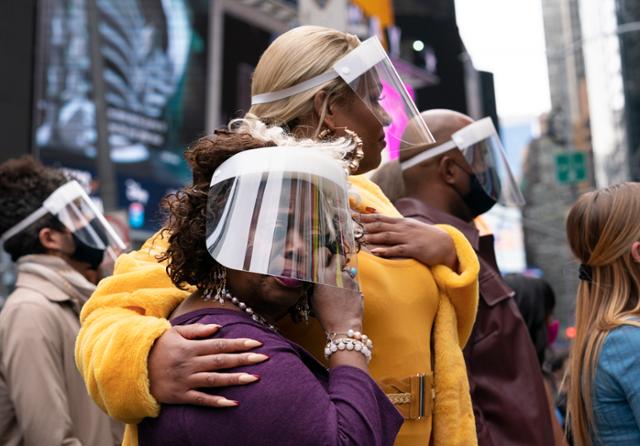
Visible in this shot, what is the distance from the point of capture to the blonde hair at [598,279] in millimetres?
3107

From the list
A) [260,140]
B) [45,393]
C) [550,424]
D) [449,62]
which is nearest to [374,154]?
[260,140]

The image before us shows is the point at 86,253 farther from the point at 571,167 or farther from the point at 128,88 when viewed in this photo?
the point at 128,88

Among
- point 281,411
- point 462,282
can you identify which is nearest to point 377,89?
point 462,282

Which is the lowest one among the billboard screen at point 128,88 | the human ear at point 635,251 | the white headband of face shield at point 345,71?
the human ear at point 635,251

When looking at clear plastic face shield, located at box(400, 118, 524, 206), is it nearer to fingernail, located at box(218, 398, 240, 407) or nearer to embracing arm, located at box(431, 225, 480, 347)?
embracing arm, located at box(431, 225, 480, 347)

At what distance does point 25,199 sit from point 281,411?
9.80 ft

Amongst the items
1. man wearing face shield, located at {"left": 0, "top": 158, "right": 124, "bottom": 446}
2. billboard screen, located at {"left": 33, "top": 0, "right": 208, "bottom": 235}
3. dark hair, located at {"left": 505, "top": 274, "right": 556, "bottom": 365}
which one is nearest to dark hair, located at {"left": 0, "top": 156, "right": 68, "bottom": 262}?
man wearing face shield, located at {"left": 0, "top": 158, "right": 124, "bottom": 446}

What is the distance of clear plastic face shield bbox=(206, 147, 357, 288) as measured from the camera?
1901mm

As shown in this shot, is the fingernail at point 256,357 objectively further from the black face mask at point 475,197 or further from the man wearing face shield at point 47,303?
the man wearing face shield at point 47,303

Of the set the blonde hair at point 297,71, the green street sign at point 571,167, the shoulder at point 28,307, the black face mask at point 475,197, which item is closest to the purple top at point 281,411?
the blonde hair at point 297,71

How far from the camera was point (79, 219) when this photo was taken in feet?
13.9

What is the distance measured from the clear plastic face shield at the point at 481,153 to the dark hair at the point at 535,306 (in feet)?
4.25

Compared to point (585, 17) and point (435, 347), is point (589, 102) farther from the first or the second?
point (435, 347)

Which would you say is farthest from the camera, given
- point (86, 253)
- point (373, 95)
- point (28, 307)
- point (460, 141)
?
point (86, 253)
